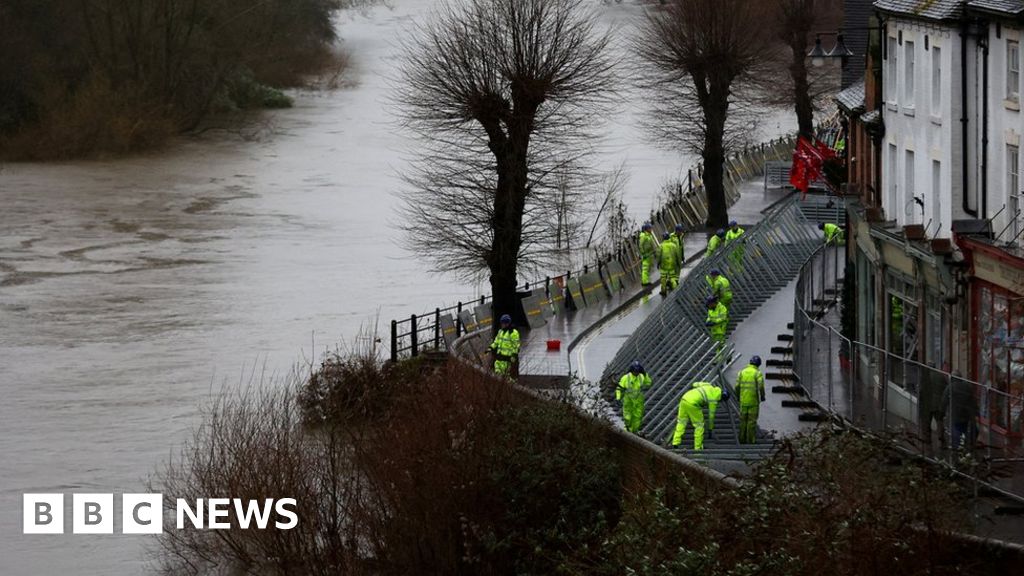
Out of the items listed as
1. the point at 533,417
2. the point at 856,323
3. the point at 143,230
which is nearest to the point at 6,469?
the point at 533,417

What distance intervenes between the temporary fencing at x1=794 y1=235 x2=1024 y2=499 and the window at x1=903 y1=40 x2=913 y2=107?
381 centimetres

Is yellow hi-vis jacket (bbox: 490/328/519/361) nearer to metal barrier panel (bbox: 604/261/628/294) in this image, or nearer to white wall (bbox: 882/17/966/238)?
white wall (bbox: 882/17/966/238)

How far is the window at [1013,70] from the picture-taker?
24.7 metres

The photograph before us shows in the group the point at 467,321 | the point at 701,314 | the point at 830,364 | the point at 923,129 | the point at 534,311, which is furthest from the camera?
the point at 534,311

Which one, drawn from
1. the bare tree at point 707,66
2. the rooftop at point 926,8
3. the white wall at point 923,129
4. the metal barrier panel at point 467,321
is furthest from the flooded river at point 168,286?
the rooftop at point 926,8

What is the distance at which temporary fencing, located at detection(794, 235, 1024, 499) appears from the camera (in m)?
20.2

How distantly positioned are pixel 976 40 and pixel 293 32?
8444 centimetres

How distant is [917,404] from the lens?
22703 mm

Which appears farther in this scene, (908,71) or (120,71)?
(120,71)

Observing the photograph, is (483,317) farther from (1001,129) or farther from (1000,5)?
(1000,5)

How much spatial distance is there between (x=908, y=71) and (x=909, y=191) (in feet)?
6.37

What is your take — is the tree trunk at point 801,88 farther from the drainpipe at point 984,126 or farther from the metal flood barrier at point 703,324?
the drainpipe at point 984,126

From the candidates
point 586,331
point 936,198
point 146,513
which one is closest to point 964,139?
point 936,198

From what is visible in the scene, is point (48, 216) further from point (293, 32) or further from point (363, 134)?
point (293, 32)
